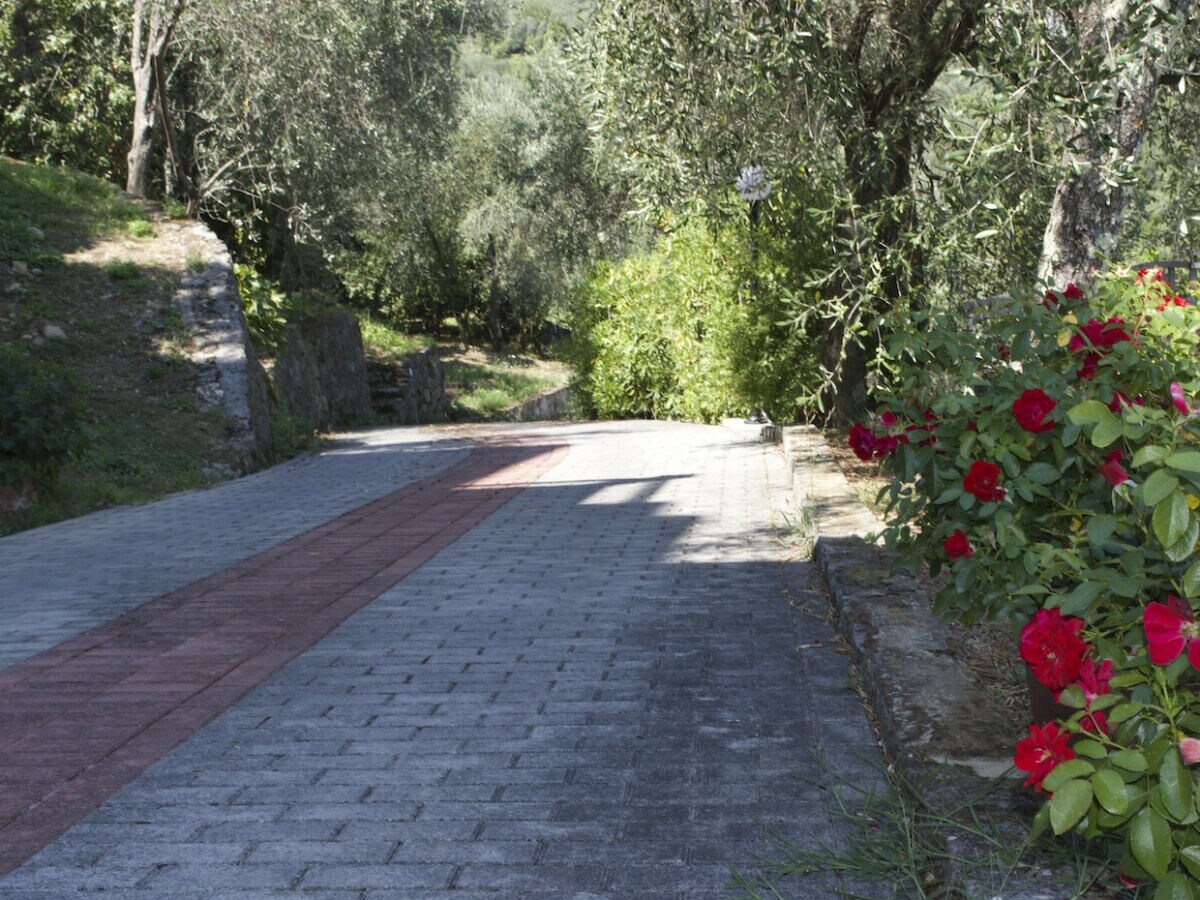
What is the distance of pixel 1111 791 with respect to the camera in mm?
2375

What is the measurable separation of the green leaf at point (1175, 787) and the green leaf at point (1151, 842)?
0.11ft

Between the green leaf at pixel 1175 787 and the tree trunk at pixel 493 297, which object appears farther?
the tree trunk at pixel 493 297

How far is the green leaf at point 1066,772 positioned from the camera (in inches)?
96.7

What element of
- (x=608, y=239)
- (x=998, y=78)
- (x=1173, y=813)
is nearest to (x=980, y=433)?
(x=1173, y=813)

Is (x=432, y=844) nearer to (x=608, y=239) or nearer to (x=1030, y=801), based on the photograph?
(x=1030, y=801)

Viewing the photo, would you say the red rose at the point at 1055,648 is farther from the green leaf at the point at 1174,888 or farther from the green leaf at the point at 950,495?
the green leaf at the point at 950,495

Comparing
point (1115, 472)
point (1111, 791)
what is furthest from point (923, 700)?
point (1111, 791)

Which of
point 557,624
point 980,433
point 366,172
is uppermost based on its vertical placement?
point 366,172

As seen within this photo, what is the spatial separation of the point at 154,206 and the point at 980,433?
17.2 m

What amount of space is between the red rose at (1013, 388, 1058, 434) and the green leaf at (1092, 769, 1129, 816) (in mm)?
1040

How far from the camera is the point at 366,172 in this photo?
21.9m

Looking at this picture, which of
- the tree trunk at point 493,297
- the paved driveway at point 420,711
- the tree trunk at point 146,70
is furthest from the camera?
the tree trunk at point 493,297

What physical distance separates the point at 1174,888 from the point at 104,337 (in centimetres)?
1460

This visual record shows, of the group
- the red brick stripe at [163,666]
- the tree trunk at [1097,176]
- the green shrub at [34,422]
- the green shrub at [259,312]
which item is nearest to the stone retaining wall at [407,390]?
the green shrub at [259,312]
